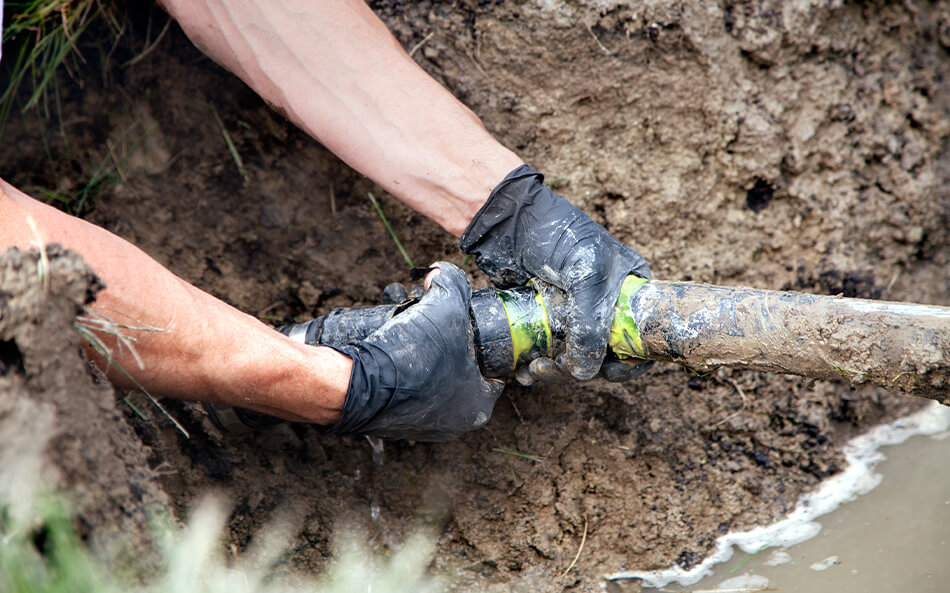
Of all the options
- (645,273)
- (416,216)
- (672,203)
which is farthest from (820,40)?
→ (416,216)

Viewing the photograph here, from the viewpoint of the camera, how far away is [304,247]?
6.72 feet

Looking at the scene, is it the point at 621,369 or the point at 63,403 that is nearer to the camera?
the point at 63,403

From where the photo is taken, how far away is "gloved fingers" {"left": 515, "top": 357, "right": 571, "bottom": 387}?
64.9 inches

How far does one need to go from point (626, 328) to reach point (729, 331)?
23 cm

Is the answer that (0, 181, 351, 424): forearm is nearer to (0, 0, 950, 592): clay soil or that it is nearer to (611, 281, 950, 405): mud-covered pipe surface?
(0, 0, 950, 592): clay soil

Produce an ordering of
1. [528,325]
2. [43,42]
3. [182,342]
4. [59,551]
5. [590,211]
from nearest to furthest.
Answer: [59,551], [182,342], [528,325], [43,42], [590,211]

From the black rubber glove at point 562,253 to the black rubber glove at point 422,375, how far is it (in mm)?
141

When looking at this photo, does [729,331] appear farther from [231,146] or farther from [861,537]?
[231,146]

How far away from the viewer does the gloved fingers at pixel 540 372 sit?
165 cm

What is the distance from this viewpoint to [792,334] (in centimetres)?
145

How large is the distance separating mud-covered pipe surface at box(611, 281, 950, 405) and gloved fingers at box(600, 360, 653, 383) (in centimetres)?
5

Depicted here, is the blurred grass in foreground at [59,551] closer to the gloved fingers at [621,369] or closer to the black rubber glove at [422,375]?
the black rubber glove at [422,375]

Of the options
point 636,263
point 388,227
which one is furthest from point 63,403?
point 636,263

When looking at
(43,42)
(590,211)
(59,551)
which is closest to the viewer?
(59,551)
